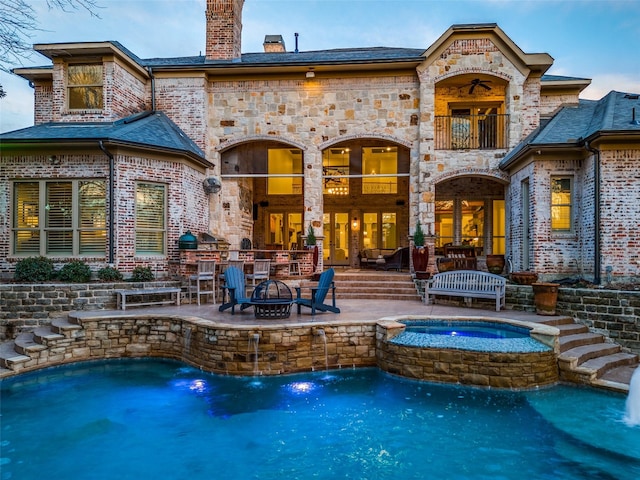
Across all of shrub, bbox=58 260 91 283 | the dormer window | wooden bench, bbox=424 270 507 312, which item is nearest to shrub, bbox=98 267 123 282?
shrub, bbox=58 260 91 283

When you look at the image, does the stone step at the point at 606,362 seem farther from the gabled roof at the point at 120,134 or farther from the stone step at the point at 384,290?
the gabled roof at the point at 120,134

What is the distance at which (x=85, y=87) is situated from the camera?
11.6 meters

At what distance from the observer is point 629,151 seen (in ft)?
29.0

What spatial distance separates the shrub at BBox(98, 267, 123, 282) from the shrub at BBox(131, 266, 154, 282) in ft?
1.09

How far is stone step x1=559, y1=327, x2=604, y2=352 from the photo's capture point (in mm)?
6562

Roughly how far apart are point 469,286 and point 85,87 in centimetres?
1206

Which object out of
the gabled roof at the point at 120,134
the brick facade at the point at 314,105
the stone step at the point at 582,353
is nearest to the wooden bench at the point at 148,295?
the brick facade at the point at 314,105

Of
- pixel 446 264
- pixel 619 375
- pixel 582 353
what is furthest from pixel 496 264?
pixel 619 375

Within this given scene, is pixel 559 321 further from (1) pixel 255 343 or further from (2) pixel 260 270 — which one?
(2) pixel 260 270

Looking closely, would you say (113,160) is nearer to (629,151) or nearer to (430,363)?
(430,363)

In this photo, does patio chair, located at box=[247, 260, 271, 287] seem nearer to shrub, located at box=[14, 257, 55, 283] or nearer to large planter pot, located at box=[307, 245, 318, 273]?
large planter pot, located at box=[307, 245, 318, 273]

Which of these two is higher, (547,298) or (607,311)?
(547,298)

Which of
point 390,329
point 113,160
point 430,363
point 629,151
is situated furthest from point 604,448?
point 113,160

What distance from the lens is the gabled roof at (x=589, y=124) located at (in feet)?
28.4
